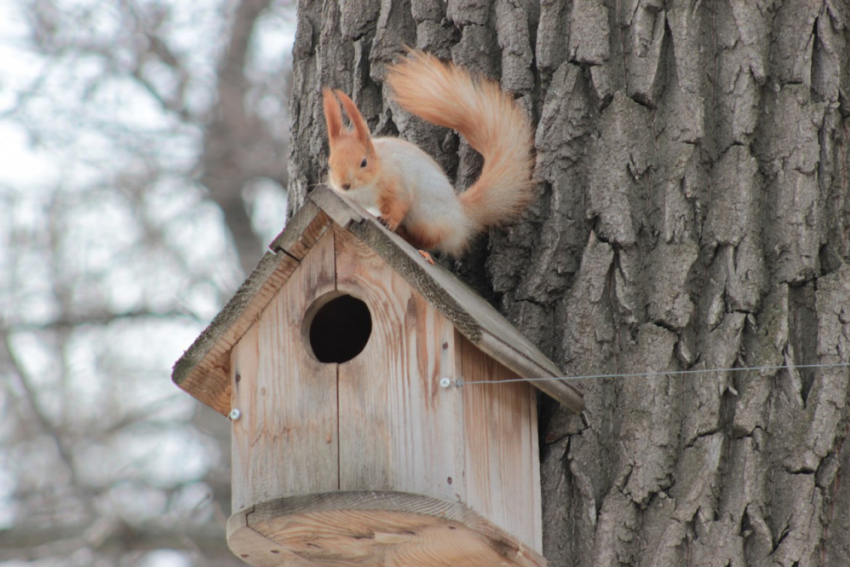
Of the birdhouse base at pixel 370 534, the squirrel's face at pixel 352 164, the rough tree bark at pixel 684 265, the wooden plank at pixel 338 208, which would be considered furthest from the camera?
the squirrel's face at pixel 352 164

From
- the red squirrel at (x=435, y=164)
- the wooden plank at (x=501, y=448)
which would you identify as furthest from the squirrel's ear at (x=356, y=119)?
the wooden plank at (x=501, y=448)

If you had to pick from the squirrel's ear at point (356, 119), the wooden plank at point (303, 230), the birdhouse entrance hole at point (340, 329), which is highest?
the squirrel's ear at point (356, 119)

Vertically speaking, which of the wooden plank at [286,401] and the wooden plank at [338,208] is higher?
the wooden plank at [338,208]

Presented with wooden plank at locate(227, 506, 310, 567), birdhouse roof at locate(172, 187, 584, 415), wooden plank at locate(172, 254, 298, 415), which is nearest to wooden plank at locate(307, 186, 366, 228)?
birdhouse roof at locate(172, 187, 584, 415)

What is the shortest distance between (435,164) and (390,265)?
474 millimetres

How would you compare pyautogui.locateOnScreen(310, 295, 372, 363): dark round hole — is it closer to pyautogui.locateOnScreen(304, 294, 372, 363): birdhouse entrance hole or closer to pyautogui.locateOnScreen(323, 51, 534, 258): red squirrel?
pyautogui.locateOnScreen(304, 294, 372, 363): birdhouse entrance hole

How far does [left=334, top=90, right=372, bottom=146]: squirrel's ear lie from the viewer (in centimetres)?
201

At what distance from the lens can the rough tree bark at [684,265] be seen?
1965mm

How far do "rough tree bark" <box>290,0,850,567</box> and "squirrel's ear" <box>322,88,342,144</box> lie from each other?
0.34 metres

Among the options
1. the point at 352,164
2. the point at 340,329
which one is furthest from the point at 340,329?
the point at 352,164

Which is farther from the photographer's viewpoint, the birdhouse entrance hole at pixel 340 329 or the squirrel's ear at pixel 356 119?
the birdhouse entrance hole at pixel 340 329

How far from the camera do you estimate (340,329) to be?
7.39ft

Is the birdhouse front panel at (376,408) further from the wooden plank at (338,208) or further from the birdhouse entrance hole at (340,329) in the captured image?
the birdhouse entrance hole at (340,329)

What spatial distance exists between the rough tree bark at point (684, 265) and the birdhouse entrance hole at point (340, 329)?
247 mm
